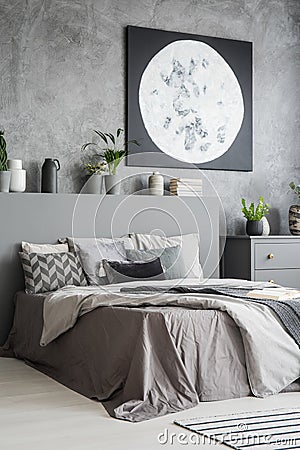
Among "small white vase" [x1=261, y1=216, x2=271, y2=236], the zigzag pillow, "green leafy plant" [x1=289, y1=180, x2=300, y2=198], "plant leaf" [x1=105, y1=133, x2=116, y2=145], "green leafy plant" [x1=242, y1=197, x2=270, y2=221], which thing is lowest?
the zigzag pillow

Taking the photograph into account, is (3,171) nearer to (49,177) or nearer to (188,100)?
(49,177)

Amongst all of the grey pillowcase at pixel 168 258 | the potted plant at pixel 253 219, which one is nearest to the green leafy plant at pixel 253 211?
the potted plant at pixel 253 219

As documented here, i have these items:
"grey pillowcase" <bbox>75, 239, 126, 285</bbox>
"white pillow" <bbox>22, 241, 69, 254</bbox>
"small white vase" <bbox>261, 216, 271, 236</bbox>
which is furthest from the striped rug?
"small white vase" <bbox>261, 216, 271, 236</bbox>

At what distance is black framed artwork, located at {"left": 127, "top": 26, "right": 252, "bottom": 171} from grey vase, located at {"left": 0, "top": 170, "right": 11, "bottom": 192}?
111cm

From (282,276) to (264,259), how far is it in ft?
0.69

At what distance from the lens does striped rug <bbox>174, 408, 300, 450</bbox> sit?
2.91 m

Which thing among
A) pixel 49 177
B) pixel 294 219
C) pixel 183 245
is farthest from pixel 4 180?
pixel 294 219

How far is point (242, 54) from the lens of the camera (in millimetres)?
6418

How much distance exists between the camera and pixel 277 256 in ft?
19.6

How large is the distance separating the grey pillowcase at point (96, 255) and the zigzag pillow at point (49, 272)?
67 millimetres

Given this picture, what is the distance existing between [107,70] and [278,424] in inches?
137

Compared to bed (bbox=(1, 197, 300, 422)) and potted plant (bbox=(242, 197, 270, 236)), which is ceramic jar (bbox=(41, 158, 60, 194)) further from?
potted plant (bbox=(242, 197, 270, 236))

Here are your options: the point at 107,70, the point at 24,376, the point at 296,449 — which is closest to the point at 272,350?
the point at 296,449

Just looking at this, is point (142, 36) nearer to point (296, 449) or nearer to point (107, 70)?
point (107, 70)
